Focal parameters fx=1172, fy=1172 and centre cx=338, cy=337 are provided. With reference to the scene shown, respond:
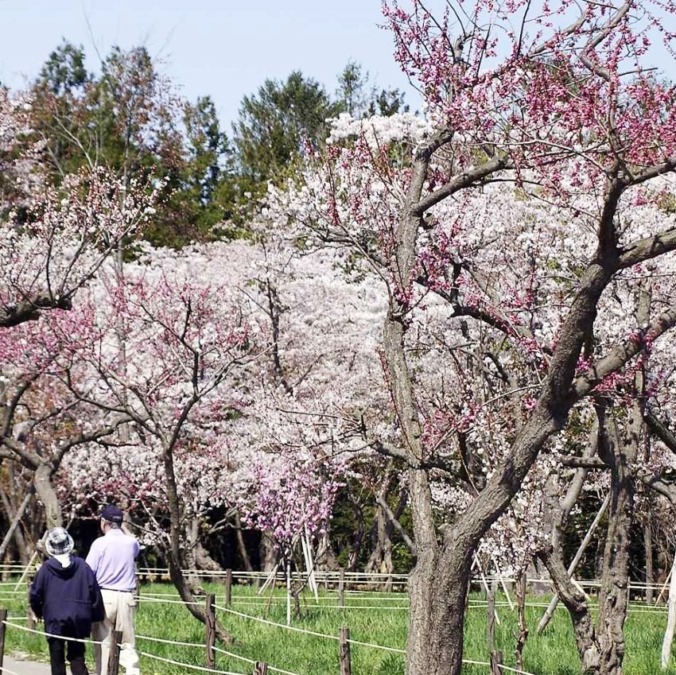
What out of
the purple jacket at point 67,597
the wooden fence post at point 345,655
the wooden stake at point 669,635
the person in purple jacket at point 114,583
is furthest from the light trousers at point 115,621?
the wooden stake at point 669,635

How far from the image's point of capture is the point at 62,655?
959cm

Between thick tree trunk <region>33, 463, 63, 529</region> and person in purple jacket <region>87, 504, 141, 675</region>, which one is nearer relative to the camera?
person in purple jacket <region>87, 504, 141, 675</region>

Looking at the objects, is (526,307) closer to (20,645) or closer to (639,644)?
(639,644)

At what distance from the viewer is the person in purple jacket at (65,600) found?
953 centimetres

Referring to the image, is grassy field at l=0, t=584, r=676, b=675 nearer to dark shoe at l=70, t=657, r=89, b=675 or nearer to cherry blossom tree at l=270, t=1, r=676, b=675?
dark shoe at l=70, t=657, r=89, b=675

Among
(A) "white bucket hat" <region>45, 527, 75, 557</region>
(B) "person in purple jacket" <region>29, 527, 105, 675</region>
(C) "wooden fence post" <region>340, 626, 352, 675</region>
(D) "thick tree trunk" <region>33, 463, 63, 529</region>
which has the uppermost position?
(D) "thick tree trunk" <region>33, 463, 63, 529</region>

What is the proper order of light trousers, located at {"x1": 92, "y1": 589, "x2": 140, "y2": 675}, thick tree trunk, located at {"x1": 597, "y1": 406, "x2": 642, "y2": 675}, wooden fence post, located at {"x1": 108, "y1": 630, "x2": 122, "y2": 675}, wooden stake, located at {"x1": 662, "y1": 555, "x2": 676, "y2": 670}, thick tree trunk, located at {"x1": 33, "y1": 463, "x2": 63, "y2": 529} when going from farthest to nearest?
thick tree trunk, located at {"x1": 33, "y1": 463, "x2": 63, "y2": 529}
wooden stake, located at {"x1": 662, "y1": 555, "x2": 676, "y2": 670}
thick tree trunk, located at {"x1": 597, "y1": 406, "x2": 642, "y2": 675}
light trousers, located at {"x1": 92, "y1": 589, "x2": 140, "y2": 675}
wooden fence post, located at {"x1": 108, "y1": 630, "x2": 122, "y2": 675}

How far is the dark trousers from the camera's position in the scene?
9.53m

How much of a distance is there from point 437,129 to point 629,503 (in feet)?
15.1

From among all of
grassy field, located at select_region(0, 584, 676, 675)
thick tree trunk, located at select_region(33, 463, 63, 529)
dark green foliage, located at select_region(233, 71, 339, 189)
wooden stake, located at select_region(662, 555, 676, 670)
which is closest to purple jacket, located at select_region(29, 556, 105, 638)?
grassy field, located at select_region(0, 584, 676, 675)

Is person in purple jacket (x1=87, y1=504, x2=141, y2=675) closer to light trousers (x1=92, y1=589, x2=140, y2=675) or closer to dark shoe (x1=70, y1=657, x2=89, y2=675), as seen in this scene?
light trousers (x1=92, y1=589, x2=140, y2=675)

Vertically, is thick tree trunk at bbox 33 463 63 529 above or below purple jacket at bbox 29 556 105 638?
above

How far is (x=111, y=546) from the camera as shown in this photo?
33.7 feet

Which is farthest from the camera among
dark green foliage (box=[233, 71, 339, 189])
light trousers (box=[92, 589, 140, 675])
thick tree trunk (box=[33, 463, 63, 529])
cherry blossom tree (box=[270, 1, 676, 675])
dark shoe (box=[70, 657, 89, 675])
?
dark green foliage (box=[233, 71, 339, 189])
